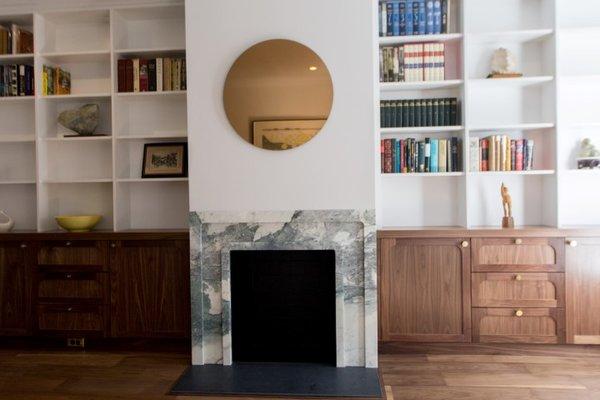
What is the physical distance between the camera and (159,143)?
12.2 feet

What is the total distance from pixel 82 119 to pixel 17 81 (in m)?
0.58

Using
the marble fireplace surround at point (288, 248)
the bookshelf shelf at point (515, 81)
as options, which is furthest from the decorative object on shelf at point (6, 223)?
the bookshelf shelf at point (515, 81)

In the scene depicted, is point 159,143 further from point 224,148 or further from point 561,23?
point 561,23

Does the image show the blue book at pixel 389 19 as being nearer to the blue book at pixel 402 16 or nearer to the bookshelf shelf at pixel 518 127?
the blue book at pixel 402 16

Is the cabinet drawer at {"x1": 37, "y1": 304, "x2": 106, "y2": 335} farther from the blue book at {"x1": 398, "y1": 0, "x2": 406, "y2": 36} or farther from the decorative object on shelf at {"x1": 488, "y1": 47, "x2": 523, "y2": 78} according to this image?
the decorative object on shelf at {"x1": 488, "y1": 47, "x2": 523, "y2": 78}

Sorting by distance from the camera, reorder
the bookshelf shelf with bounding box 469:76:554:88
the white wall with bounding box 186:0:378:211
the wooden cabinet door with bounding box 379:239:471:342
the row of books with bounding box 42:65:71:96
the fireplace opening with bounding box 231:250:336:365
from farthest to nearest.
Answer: the row of books with bounding box 42:65:71:96 < the bookshelf shelf with bounding box 469:76:554:88 < the wooden cabinet door with bounding box 379:239:471:342 < the fireplace opening with bounding box 231:250:336:365 < the white wall with bounding box 186:0:378:211

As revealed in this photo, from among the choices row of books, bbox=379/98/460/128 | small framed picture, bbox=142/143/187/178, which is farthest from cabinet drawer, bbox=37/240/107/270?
row of books, bbox=379/98/460/128

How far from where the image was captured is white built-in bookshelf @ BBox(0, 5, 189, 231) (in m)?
3.58

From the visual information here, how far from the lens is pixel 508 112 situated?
3555mm

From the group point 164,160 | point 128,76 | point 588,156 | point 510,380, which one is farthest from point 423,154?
point 128,76

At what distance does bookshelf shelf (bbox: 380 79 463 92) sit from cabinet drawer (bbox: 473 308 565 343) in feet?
5.07

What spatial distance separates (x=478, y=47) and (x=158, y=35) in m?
2.42

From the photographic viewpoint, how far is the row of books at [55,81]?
11.8ft

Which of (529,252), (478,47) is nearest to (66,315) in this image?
(529,252)
